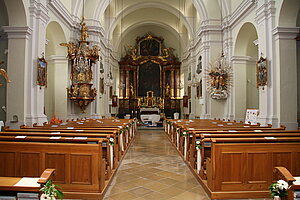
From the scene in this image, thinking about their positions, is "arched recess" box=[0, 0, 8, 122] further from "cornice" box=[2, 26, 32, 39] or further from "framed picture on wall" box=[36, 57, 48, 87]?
"framed picture on wall" box=[36, 57, 48, 87]

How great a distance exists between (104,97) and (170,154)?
9.04 metres

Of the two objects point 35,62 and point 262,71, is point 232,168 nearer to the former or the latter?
point 262,71

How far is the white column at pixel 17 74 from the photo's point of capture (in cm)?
703

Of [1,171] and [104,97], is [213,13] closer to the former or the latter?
[104,97]

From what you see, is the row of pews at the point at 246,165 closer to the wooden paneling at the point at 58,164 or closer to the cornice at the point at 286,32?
the wooden paneling at the point at 58,164

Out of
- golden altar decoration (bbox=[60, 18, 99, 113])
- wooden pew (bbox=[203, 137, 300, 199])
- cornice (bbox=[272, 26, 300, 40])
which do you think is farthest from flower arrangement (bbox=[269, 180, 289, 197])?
golden altar decoration (bbox=[60, 18, 99, 113])

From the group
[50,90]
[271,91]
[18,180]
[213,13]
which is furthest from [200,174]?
[213,13]

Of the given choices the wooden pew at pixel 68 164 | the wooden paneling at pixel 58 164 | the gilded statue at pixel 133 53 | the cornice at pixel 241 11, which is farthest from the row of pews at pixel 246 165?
the gilded statue at pixel 133 53

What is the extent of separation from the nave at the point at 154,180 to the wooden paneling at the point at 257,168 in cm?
73

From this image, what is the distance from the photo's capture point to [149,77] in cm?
2094

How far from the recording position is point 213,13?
12633 millimetres

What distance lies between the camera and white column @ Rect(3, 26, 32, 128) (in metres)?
7.03

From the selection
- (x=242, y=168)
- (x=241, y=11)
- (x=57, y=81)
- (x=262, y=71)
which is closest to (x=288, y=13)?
(x=262, y=71)

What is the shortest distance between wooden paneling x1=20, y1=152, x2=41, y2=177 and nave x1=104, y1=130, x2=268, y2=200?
3.69 feet
